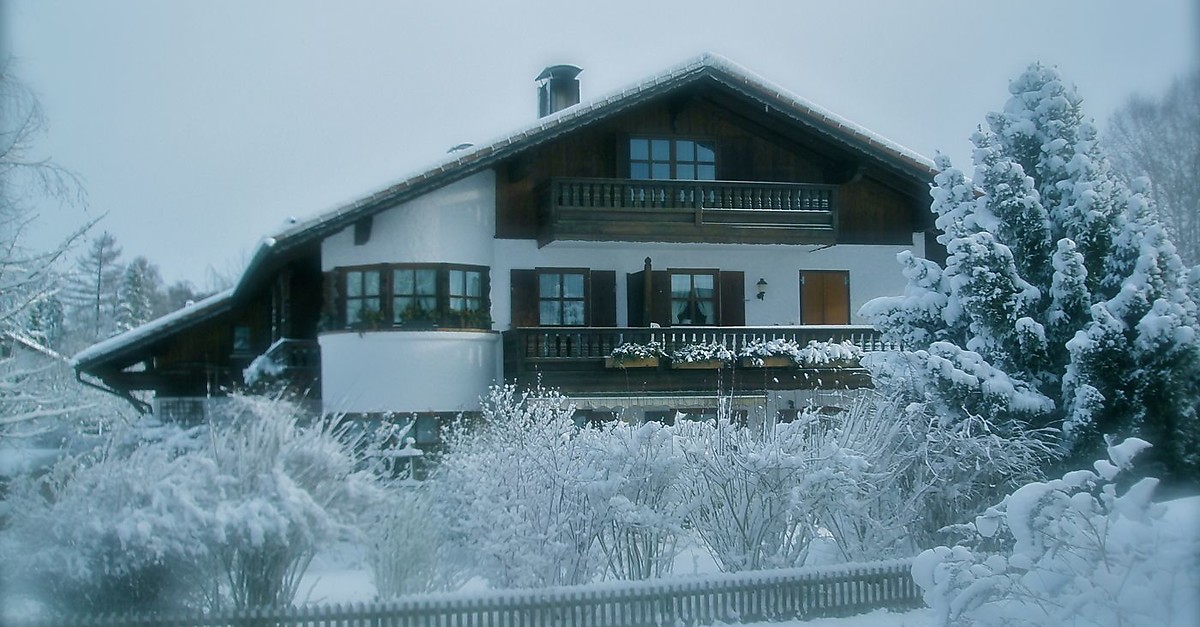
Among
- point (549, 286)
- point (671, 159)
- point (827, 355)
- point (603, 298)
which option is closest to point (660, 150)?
point (671, 159)

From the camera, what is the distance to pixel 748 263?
72.5ft

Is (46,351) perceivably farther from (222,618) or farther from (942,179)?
(942,179)

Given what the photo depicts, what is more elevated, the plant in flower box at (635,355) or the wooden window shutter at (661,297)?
the wooden window shutter at (661,297)

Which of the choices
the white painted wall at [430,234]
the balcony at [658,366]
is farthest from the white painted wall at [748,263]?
the balcony at [658,366]

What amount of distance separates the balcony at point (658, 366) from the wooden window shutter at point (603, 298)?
101 centimetres

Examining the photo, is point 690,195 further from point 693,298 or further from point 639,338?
point 639,338

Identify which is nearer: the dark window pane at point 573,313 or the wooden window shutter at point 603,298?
the dark window pane at point 573,313

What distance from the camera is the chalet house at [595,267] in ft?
64.7

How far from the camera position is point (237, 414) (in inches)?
492

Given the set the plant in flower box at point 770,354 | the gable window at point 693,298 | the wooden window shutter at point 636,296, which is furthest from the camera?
the gable window at point 693,298

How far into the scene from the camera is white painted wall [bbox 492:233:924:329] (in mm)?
20703

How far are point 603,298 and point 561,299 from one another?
32.3 inches

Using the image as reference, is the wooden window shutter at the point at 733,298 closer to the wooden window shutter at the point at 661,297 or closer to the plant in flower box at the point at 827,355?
the wooden window shutter at the point at 661,297

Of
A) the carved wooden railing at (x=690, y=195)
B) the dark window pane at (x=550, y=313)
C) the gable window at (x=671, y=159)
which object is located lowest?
the dark window pane at (x=550, y=313)
